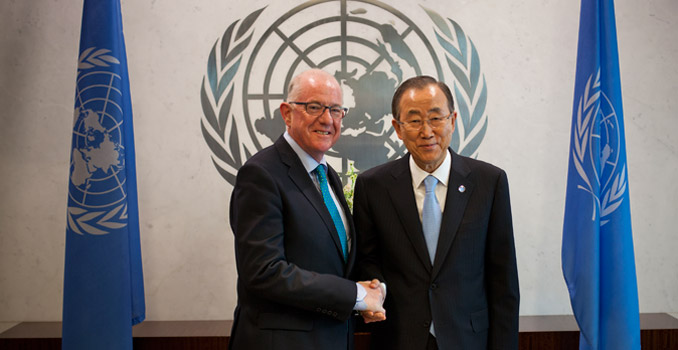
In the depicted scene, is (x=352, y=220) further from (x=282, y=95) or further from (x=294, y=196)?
(x=282, y=95)

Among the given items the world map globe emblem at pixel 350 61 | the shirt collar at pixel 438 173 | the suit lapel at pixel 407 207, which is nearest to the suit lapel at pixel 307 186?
the suit lapel at pixel 407 207

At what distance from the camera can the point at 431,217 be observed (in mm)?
1760

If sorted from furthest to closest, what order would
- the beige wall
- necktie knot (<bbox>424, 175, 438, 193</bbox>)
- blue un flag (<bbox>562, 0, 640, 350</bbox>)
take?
the beige wall, blue un flag (<bbox>562, 0, 640, 350</bbox>), necktie knot (<bbox>424, 175, 438, 193</bbox>)

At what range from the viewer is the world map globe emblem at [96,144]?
8.15 feet

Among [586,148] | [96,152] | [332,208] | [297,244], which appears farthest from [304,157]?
[586,148]

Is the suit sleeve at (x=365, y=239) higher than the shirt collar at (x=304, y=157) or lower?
lower

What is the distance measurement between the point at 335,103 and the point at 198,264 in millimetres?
1790

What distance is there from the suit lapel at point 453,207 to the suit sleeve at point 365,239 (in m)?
0.26

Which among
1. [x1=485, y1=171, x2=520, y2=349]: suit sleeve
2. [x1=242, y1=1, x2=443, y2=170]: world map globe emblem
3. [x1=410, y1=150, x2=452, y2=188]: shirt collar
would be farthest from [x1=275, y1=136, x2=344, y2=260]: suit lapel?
[x1=242, y1=1, x2=443, y2=170]: world map globe emblem

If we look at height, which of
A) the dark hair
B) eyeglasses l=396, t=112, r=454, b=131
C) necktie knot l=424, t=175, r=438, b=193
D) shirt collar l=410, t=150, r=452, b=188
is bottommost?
necktie knot l=424, t=175, r=438, b=193

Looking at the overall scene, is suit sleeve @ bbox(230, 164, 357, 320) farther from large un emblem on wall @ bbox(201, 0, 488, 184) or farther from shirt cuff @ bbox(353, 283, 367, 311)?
large un emblem on wall @ bbox(201, 0, 488, 184)

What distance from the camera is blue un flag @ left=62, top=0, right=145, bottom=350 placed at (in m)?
2.46

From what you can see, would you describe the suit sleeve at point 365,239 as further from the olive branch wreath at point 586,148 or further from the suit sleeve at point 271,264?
the olive branch wreath at point 586,148

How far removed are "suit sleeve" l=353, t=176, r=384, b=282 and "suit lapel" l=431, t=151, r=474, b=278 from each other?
260 millimetres
